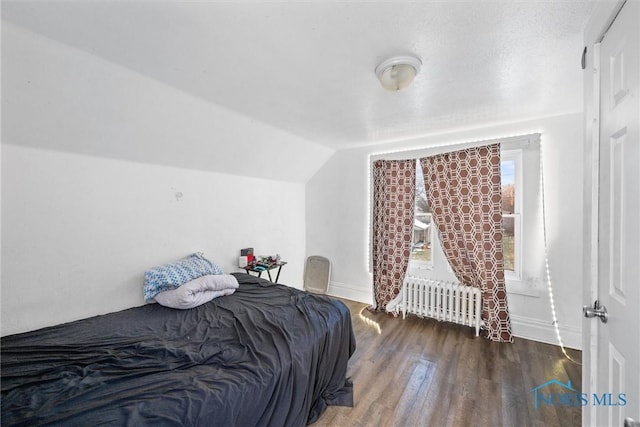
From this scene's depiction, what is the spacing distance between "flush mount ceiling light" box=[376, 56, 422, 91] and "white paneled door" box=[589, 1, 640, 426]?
0.87 m

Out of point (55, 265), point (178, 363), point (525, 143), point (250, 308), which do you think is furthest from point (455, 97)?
point (55, 265)

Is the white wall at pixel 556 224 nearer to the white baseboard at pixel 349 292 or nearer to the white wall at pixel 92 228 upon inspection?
the white baseboard at pixel 349 292

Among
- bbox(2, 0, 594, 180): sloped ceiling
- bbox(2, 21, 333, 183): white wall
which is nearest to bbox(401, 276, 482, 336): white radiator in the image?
bbox(2, 0, 594, 180): sloped ceiling

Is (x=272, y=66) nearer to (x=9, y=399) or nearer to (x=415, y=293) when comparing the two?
(x=9, y=399)

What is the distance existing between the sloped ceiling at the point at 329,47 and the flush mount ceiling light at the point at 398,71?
0.05 meters

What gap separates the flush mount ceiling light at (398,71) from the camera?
5.29ft

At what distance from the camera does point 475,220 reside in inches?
117

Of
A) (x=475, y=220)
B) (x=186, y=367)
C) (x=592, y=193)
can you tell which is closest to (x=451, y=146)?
(x=475, y=220)

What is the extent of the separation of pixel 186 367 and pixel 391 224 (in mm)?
2832

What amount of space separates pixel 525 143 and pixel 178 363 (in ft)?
12.2

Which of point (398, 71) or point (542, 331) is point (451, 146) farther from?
point (542, 331)

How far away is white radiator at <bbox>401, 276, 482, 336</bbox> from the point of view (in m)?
2.92

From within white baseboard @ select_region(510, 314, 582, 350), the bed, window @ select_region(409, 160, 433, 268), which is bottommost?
white baseboard @ select_region(510, 314, 582, 350)

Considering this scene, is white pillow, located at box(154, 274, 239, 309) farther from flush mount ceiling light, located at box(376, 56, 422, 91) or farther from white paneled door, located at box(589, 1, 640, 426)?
white paneled door, located at box(589, 1, 640, 426)
